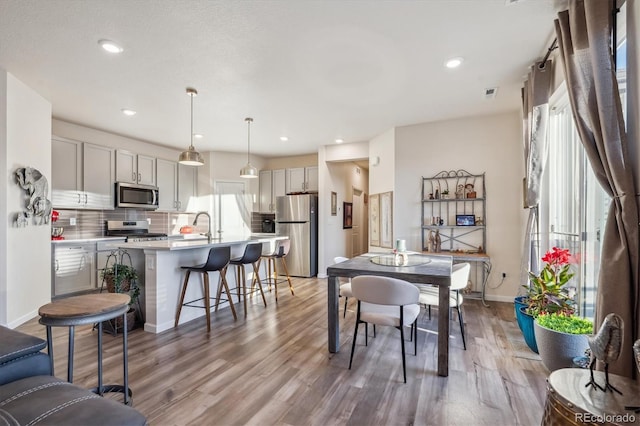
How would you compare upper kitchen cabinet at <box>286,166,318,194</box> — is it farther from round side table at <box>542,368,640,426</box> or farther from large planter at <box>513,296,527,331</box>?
round side table at <box>542,368,640,426</box>

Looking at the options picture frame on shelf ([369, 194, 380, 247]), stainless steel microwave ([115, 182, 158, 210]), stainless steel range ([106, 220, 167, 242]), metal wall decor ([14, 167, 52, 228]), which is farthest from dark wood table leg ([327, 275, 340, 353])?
stainless steel microwave ([115, 182, 158, 210])

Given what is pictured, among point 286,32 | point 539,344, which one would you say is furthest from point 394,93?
point 539,344

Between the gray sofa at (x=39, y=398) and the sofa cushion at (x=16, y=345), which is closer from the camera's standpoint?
the gray sofa at (x=39, y=398)

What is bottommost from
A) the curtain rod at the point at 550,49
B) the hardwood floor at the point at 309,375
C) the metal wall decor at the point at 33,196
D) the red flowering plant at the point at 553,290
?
the hardwood floor at the point at 309,375

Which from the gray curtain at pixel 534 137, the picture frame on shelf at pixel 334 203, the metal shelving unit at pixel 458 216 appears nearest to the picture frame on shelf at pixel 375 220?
the picture frame on shelf at pixel 334 203

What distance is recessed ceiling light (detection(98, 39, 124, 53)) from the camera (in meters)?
2.40

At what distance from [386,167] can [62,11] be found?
13.8ft

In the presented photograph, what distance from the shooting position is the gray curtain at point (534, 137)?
277 centimetres

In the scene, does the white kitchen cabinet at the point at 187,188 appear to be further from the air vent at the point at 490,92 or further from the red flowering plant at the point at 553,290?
the red flowering plant at the point at 553,290

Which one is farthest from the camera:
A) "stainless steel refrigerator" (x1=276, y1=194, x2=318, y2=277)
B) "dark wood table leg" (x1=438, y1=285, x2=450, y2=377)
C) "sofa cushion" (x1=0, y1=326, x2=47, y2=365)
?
"stainless steel refrigerator" (x1=276, y1=194, x2=318, y2=277)

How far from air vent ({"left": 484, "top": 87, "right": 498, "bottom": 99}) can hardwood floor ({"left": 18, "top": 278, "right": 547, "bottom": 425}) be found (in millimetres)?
2644

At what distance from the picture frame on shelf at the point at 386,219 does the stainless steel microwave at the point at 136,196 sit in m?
4.17

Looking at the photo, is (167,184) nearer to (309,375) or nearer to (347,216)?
(347,216)

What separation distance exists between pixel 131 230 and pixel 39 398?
477 cm
